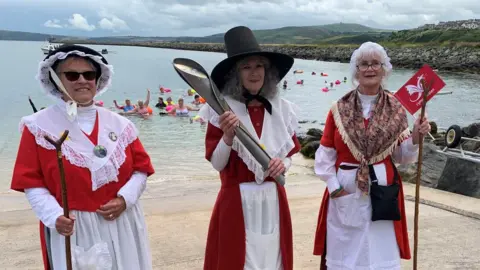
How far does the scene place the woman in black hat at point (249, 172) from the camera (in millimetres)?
2762

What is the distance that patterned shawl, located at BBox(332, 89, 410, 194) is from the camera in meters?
2.92

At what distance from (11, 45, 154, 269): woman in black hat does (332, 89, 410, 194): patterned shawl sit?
1.40m

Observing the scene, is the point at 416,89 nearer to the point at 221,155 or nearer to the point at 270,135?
the point at 270,135

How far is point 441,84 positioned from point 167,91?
91.6 feet

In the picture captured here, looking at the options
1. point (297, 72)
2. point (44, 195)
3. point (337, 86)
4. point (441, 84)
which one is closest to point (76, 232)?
point (44, 195)

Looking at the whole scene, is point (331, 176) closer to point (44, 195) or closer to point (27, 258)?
point (44, 195)

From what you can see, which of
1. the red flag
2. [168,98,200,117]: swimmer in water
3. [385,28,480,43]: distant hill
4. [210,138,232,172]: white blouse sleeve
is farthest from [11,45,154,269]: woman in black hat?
[385,28,480,43]: distant hill

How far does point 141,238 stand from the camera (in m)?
2.56

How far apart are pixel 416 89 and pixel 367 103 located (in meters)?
0.37

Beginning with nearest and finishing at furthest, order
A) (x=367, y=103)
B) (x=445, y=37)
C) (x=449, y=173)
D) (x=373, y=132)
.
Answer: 1. (x=373, y=132)
2. (x=367, y=103)
3. (x=449, y=173)
4. (x=445, y=37)

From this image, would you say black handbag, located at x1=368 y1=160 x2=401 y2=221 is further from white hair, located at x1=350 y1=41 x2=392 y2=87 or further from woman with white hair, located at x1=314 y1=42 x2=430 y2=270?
white hair, located at x1=350 y1=41 x2=392 y2=87

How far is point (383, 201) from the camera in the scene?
9.53ft

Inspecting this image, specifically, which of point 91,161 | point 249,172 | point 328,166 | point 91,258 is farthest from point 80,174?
point 328,166

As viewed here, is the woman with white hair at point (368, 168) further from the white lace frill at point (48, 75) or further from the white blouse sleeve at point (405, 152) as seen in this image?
the white lace frill at point (48, 75)
